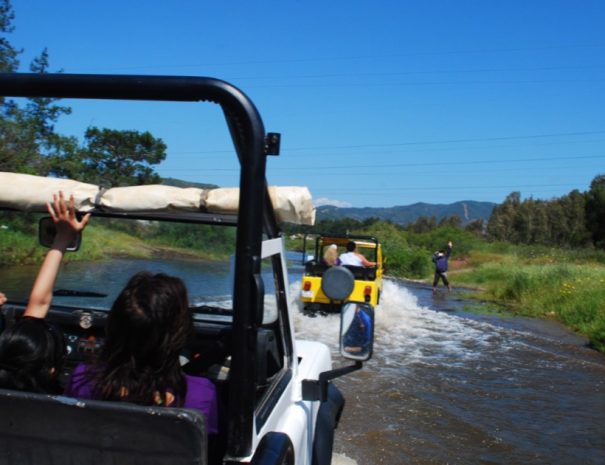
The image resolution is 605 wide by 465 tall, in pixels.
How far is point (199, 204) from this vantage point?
8.31 feet

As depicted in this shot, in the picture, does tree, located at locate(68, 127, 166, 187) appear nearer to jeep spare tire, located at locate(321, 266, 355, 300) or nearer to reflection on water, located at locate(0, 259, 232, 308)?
reflection on water, located at locate(0, 259, 232, 308)

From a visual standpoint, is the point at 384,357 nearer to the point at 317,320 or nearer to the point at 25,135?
the point at 317,320

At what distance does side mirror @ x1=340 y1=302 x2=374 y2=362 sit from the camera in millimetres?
2758

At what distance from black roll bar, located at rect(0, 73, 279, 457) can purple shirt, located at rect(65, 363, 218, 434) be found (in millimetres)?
175

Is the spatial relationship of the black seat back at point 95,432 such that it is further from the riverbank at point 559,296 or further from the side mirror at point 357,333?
the riverbank at point 559,296

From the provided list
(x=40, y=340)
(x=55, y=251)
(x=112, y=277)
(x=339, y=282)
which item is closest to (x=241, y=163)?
(x=55, y=251)

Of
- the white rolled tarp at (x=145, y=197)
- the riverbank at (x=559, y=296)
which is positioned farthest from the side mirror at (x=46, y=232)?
the riverbank at (x=559, y=296)

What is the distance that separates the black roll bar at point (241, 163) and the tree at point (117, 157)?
1266 mm

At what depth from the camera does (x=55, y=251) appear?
232 centimetres

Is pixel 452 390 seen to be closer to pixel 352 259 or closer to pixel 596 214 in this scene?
pixel 352 259

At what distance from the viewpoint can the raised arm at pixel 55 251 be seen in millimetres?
2221

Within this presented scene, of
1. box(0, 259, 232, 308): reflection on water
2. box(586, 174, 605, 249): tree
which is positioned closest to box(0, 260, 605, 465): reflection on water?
box(0, 259, 232, 308): reflection on water

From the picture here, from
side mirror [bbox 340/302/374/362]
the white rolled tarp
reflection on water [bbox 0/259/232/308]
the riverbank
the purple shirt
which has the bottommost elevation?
the riverbank

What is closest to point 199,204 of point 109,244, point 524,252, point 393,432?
point 109,244
